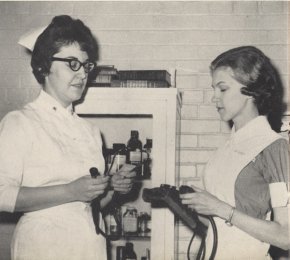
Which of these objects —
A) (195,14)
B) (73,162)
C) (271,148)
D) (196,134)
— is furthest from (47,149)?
(195,14)

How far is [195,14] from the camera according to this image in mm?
2561

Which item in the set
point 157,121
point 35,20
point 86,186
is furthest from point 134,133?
point 35,20

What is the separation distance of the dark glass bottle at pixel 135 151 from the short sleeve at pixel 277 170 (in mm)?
785

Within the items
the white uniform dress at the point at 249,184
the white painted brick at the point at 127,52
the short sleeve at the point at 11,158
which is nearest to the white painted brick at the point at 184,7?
the white painted brick at the point at 127,52

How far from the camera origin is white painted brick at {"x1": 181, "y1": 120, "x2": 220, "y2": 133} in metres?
2.55

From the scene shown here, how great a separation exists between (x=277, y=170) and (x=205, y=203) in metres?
0.30

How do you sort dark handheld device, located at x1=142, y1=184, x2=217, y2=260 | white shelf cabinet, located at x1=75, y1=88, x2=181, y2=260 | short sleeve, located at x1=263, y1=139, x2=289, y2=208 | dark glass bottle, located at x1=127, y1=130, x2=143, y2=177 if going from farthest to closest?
dark glass bottle, located at x1=127, y1=130, x2=143, y2=177
white shelf cabinet, located at x1=75, y1=88, x2=181, y2=260
dark handheld device, located at x1=142, y1=184, x2=217, y2=260
short sleeve, located at x1=263, y1=139, x2=289, y2=208

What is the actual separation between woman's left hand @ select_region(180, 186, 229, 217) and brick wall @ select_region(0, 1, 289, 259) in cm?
87

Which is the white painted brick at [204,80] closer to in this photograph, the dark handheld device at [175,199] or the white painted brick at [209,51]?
the white painted brick at [209,51]

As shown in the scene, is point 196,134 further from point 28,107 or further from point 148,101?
point 28,107

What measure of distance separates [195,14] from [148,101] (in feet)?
2.50

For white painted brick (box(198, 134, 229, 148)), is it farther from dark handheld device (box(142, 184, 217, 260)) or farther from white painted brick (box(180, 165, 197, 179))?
dark handheld device (box(142, 184, 217, 260))

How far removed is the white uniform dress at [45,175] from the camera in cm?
162

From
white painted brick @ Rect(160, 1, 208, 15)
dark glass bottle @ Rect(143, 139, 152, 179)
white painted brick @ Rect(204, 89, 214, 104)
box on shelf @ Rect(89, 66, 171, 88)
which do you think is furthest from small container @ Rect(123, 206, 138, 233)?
white painted brick @ Rect(160, 1, 208, 15)
